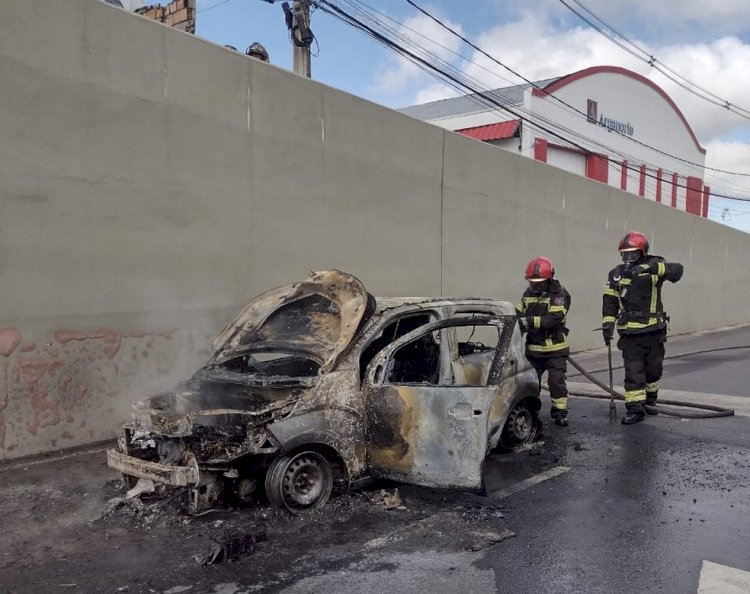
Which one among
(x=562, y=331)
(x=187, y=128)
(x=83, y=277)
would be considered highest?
(x=187, y=128)

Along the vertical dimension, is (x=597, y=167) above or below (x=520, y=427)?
above

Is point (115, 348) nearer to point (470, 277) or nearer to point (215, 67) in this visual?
point (215, 67)

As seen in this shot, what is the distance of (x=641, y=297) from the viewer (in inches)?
282

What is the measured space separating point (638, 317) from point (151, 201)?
5392 millimetres

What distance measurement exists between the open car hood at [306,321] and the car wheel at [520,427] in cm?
195

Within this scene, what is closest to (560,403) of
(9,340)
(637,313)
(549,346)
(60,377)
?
(549,346)

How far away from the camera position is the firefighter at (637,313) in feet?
23.4

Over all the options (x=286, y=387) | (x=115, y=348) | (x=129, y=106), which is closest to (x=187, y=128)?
(x=129, y=106)

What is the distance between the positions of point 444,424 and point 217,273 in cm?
397

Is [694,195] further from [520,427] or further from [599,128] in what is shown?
[520,427]

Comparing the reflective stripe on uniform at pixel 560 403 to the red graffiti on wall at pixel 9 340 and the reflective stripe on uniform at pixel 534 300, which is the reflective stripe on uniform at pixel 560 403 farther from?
the red graffiti on wall at pixel 9 340

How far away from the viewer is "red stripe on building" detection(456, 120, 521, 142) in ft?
84.1

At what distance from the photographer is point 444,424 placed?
4.59 m

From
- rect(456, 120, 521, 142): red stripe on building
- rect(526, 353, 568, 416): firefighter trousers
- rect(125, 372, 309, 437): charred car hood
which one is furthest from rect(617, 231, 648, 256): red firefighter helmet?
rect(456, 120, 521, 142): red stripe on building
